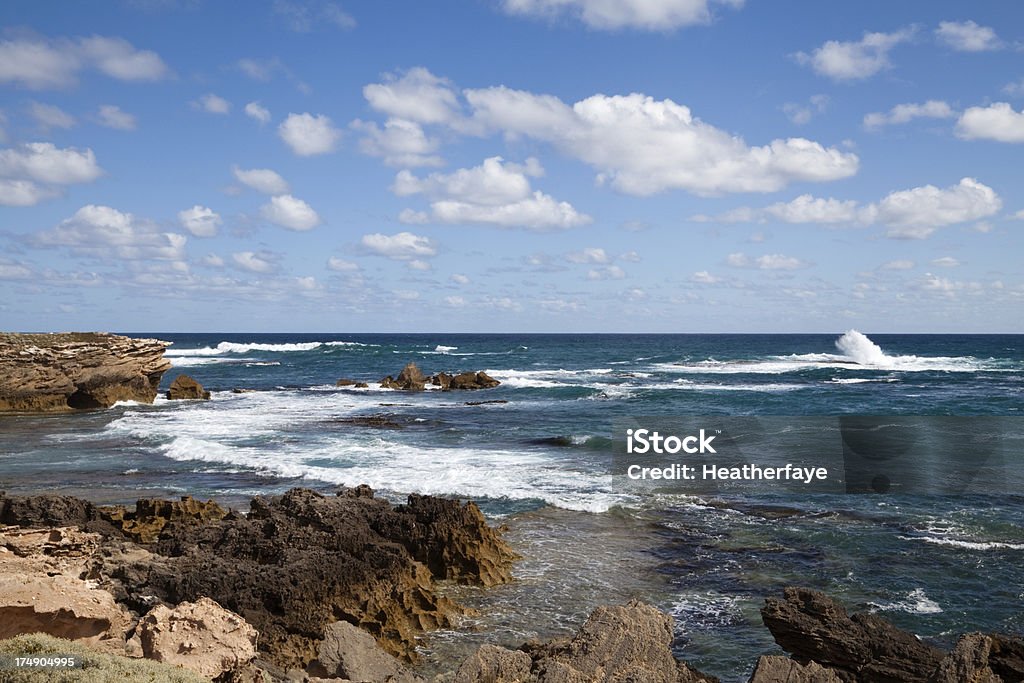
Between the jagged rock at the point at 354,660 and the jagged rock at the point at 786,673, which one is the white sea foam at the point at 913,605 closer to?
the jagged rock at the point at 786,673

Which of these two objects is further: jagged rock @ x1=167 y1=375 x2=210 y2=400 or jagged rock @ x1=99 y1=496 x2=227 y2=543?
jagged rock @ x1=167 y1=375 x2=210 y2=400

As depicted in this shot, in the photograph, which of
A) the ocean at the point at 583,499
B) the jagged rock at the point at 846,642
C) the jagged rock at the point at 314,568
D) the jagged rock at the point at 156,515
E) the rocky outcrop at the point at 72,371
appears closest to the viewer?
the jagged rock at the point at 846,642

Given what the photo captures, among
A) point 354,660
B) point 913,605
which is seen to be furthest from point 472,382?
point 354,660

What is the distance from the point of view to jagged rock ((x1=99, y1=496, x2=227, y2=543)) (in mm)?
12078

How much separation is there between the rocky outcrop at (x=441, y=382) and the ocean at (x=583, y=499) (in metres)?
4.62

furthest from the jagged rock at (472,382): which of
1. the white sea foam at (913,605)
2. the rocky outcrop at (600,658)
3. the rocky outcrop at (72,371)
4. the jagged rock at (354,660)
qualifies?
the rocky outcrop at (600,658)

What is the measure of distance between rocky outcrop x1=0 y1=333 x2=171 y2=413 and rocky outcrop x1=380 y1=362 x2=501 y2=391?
1389 cm

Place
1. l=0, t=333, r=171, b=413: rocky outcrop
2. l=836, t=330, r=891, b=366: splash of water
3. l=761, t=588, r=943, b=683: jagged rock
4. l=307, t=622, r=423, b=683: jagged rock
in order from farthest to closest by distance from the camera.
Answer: l=836, t=330, r=891, b=366: splash of water
l=0, t=333, r=171, b=413: rocky outcrop
l=761, t=588, r=943, b=683: jagged rock
l=307, t=622, r=423, b=683: jagged rock

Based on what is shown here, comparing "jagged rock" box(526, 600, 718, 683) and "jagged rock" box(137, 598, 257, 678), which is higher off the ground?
"jagged rock" box(137, 598, 257, 678)

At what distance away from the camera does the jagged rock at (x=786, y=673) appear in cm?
610

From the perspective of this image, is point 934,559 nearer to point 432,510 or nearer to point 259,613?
point 432,510

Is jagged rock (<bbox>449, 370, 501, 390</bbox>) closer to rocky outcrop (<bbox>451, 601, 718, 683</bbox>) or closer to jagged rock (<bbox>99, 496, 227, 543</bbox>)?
jagged rock (<bbox>99, 496, 227, 543</bbox>)

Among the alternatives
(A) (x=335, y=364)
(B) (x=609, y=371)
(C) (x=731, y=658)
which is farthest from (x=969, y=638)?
(A) (x=335, y=364)

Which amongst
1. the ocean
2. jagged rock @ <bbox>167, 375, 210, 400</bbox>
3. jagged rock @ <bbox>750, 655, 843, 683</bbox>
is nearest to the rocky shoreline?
jagged rock @ <bbox>750, 655, 843, 683</bbox>
